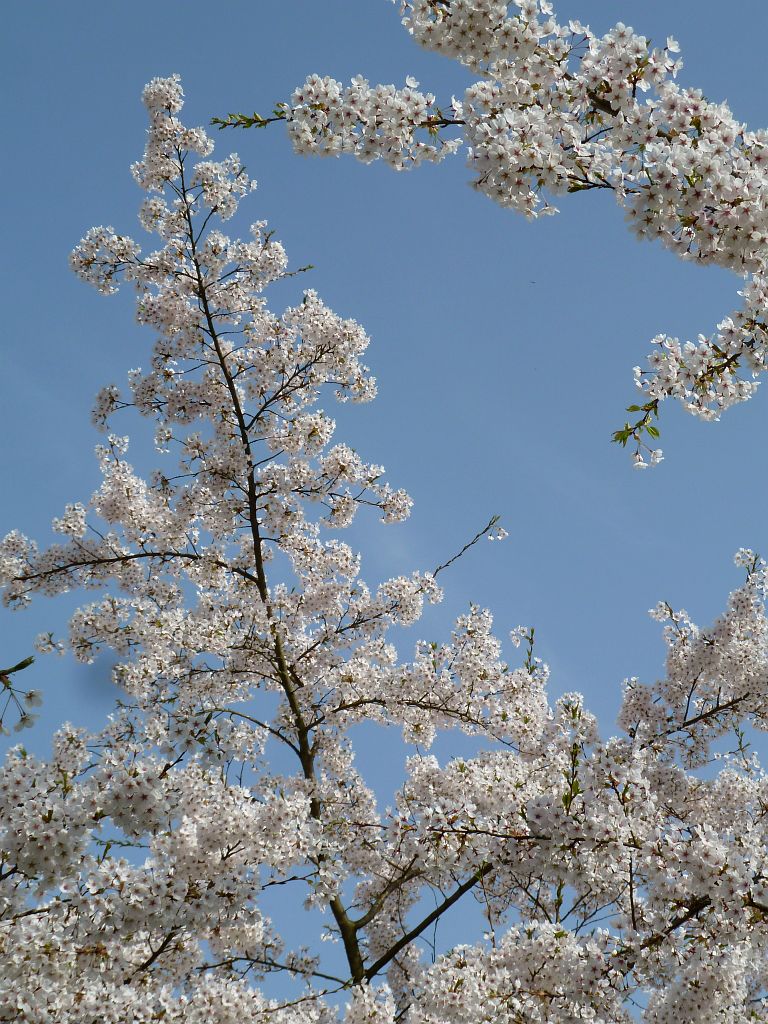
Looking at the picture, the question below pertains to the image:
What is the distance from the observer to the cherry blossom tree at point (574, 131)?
500 cm

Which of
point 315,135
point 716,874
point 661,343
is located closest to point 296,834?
point 716,874

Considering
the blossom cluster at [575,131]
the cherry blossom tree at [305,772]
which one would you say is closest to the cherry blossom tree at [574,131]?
the blossom cluster at [575,131]

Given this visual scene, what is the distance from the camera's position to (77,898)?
558cm

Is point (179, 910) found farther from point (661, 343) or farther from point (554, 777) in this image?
point (661, 343)

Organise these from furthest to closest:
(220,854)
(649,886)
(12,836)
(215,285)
Result: (215,285), (220,854), (649,886), (12,836)

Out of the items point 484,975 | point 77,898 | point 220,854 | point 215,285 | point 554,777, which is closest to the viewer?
point 77,898

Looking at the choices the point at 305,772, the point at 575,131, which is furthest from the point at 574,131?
the point at 305,772

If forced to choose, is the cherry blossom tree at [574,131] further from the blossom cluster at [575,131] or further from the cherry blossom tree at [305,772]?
the cherry blossom tree at [305,772]

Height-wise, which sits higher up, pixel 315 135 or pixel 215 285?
pixel 215 285

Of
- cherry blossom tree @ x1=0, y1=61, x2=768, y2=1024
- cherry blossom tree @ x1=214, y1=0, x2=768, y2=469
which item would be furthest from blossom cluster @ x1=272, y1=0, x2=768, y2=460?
cherry blossom tree @ x1=0, y1=61, x2=768, y2=1024

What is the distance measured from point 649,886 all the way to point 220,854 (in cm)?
388

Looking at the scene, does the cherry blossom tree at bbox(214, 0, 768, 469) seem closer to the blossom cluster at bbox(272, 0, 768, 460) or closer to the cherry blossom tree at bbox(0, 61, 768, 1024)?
the blossom cluster at bbox(272, 0, 768, 460)

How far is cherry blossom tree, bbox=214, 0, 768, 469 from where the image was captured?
16.4ft

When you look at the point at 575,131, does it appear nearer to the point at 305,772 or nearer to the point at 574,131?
the point at 574,131
